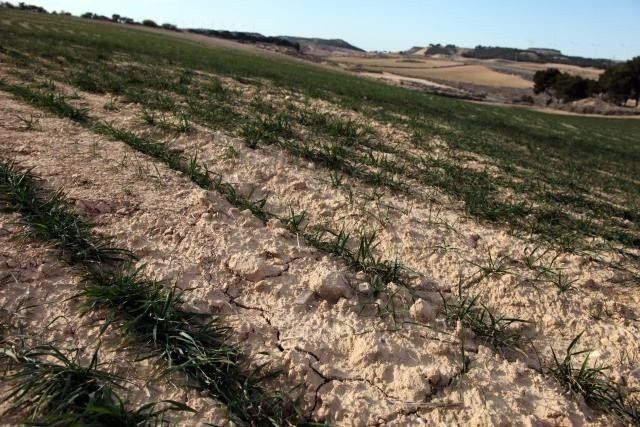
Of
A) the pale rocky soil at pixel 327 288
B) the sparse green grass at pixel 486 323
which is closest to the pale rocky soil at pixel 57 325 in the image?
the pale rocky soil at pixel 327 288

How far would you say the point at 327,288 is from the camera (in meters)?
3.09

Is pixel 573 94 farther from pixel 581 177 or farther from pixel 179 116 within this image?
pixel 179 116

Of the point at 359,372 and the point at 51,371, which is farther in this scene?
the point at 359,372

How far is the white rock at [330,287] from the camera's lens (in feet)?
10.1

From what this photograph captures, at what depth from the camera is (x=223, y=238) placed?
3.54 metres

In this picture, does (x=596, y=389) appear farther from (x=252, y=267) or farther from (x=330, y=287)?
(x=252, y=267)

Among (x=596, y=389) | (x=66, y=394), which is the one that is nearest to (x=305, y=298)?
(x=66, y=394)

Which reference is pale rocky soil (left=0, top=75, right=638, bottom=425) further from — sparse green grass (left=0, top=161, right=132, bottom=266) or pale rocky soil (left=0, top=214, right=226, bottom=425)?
pale rocky soil (left=0, top=214, right=226, bottom=425)

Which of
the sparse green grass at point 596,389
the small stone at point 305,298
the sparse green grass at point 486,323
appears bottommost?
the sparse green grass at point 596,389

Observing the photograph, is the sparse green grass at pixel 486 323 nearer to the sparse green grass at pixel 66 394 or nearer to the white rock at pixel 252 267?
the white rock at pixel 252 267

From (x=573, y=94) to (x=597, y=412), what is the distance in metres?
68.0

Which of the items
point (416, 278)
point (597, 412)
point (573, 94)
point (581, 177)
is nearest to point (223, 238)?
point (416, 278)

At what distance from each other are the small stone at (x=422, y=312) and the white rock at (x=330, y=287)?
0.45 m

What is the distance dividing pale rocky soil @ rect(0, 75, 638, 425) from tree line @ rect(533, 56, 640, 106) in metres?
65.7
